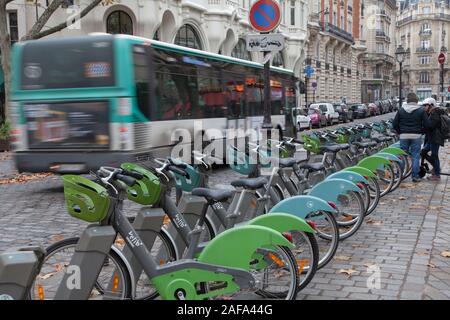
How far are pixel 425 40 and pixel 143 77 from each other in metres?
132

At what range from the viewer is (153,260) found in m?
3.76

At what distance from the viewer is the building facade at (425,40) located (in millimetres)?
126188

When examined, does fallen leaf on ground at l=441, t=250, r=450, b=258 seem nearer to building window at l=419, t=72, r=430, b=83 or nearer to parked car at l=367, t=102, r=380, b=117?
parked car at l=367, t=102, r=380, b=117

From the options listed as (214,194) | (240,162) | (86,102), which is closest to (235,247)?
(214,194)

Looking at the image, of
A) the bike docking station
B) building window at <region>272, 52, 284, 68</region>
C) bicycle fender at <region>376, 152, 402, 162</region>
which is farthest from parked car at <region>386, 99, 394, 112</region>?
the bike docking station

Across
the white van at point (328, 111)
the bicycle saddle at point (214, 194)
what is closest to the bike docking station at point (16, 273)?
the bicycle saddle at point (214, 194)

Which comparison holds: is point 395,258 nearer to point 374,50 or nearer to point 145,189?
point 145,189

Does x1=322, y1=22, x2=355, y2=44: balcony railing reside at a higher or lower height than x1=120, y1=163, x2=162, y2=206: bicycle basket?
higher

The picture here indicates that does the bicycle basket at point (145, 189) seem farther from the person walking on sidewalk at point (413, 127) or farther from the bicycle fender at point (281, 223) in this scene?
the person walking on sidewalk at point (413, 127)

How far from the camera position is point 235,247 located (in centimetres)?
364

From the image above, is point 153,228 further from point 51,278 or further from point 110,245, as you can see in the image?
point 51,278

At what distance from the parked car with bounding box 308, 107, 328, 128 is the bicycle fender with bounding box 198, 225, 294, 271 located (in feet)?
97.5

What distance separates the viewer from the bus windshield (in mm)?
10031

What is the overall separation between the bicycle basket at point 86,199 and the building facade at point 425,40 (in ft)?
410
